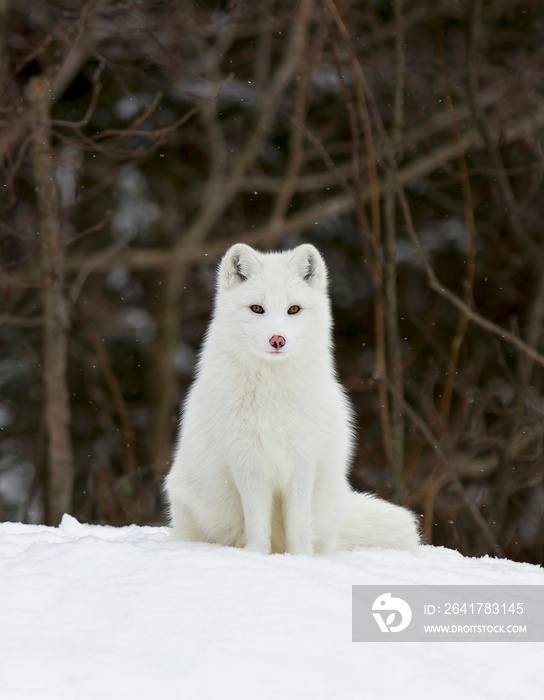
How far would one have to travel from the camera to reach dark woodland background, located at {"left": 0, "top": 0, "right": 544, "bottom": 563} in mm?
8539

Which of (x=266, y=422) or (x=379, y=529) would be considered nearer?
(x=266, y=422)

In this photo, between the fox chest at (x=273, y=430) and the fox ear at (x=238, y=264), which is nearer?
the fox chest at (x=273, y=430)

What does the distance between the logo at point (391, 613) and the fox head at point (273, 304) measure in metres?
1.21

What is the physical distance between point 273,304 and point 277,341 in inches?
8.5

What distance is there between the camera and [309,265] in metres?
4.42

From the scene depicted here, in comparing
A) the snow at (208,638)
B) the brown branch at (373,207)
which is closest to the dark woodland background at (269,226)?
the brown branch at (373,207)

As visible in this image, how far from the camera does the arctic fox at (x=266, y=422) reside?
13.6 ft

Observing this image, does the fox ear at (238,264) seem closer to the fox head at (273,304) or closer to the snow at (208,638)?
the fox head at (273,304)

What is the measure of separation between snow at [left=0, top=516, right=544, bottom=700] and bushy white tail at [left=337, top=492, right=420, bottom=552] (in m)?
0.93

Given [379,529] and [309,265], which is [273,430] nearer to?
[309,265]

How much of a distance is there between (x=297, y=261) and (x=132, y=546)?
1483 mm

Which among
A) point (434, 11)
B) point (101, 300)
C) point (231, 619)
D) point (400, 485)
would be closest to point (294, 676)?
point (231, 619)

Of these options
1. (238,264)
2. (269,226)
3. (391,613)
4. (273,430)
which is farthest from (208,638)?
(269,226)

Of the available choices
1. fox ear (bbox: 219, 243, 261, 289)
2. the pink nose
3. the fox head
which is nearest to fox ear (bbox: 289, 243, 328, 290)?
the fox head
